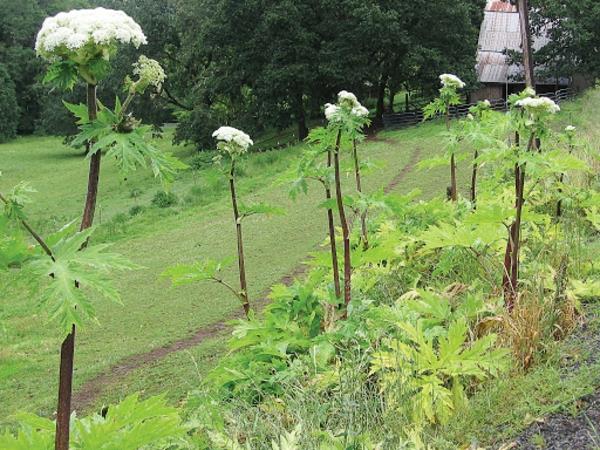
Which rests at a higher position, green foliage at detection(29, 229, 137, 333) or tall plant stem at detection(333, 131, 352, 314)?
green foliage at detection(29, 229, 137, 333)

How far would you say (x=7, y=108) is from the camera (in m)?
52.7

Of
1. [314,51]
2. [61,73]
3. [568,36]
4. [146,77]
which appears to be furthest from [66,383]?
[568,36]

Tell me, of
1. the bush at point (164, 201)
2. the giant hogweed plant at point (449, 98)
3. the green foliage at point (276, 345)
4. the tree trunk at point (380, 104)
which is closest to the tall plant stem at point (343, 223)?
the green foliage at point (276, 345)

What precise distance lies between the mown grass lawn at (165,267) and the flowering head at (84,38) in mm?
390

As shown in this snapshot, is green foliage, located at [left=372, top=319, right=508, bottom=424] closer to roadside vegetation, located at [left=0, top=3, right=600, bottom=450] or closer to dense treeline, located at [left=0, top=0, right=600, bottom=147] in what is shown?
roadside vegetation, located at [left=0, top=3, right=600, bottom=450]

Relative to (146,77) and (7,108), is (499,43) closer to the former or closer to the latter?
(7,108)

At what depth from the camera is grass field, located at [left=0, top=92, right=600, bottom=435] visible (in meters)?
3.91

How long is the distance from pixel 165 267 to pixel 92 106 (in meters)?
10.5

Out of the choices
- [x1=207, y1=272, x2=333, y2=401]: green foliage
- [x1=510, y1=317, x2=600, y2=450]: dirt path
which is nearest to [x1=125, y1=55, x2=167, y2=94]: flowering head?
[x1=207, y1=272, x2=333, y2=401]: green foliage

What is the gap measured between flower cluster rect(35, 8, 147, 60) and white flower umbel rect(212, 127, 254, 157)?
8.32 ft

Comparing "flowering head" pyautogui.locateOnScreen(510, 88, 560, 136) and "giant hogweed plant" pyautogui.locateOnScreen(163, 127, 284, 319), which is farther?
"giant hogweed plant" pyautogui.locateOnScreen(163, 127, 284, 319)

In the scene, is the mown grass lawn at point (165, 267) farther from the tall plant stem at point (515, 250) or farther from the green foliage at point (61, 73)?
the tall plant stem at point (515, 250)

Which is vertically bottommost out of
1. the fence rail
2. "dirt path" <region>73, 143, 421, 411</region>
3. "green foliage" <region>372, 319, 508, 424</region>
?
"dirt path" <region>73, 143, 421, 411</region>

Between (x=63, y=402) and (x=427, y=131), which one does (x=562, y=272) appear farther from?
(x=427, y=131)
